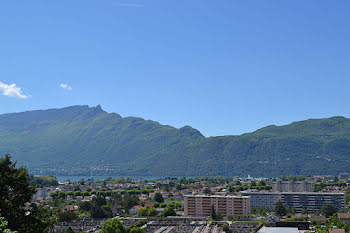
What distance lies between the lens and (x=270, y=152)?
18525cm

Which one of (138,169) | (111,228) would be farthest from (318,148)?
(111,228)

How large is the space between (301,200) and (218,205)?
10795 millimetres

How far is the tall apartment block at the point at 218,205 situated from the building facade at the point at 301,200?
7.94 meters

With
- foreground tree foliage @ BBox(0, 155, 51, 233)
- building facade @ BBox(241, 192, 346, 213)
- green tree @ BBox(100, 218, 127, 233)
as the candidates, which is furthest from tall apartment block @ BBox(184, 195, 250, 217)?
foreground tree foliage @ BBox(0, 155, 51, 233)

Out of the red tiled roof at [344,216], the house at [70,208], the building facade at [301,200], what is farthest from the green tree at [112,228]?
the building facade at [301,200]

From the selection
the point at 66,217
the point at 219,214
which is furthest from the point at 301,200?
the point at 66,217

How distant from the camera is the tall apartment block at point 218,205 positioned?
1655 inches

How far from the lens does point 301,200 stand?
155 ft

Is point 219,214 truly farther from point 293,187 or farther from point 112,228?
point 293,187

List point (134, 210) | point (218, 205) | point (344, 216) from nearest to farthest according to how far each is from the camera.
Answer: point (344, 216), point (218, 205), point (134, 210)

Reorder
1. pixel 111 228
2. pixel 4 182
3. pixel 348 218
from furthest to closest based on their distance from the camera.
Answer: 1. pixel 348 218
2. pixel 111 228
3. pixel 4 182

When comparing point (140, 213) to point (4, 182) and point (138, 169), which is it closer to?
point (4, 182)

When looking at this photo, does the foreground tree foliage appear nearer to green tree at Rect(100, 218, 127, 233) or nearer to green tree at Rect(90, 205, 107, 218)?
green tree at Rect(100, 218, 127, 233)

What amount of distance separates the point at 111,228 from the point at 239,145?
172 m
